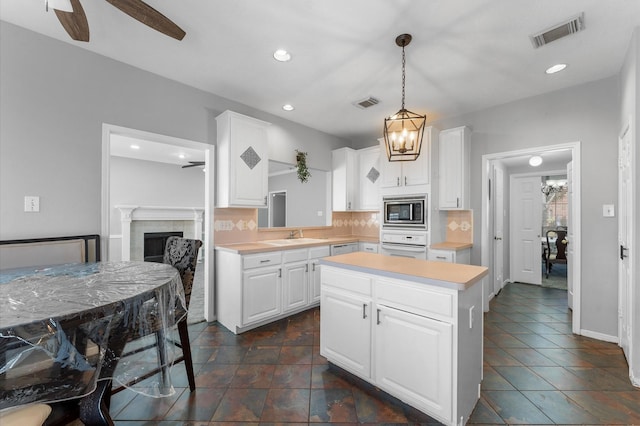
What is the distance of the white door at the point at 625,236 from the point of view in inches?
88.0

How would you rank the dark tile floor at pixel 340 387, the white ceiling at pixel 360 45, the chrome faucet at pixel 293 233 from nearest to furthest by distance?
the dark tile floor at pixel 340 387 → the white ceiling at pixel 360 45 → the chrome faucet at pixel 293 233

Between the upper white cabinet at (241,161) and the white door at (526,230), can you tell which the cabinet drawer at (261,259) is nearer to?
the upper white cabinet at (241,161)

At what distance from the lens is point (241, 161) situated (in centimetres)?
322

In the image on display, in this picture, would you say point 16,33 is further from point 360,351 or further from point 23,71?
point 360,351

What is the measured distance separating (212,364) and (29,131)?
238 cm

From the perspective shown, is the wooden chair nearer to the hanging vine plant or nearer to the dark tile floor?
the dark tile floor

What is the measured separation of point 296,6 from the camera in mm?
1876

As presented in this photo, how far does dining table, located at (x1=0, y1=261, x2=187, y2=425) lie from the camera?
0.95 m

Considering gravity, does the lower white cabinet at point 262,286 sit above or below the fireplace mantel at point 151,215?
below

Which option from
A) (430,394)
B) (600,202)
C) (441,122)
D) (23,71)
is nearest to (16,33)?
(23,71)

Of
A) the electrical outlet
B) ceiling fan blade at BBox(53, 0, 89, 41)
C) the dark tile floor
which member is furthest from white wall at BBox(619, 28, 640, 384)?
the electrical outlet

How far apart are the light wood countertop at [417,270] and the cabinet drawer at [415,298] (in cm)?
6

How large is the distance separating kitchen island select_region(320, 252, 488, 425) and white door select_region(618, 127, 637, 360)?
1593mm

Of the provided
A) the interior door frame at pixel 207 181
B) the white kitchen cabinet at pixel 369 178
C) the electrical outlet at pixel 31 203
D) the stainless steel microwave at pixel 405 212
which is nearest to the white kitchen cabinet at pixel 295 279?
the interior door frame at pixel 207 181
